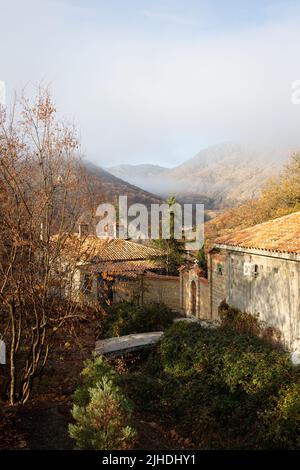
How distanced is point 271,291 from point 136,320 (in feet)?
22.6

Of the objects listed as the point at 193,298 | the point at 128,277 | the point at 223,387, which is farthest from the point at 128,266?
the point at 223,387

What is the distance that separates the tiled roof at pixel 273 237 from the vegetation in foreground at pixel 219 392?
3.25 m

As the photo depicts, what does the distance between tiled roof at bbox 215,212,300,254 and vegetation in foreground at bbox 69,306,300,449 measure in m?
3.25

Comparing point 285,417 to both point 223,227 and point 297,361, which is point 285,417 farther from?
point 223,227

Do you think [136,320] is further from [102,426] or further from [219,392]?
[102,426]

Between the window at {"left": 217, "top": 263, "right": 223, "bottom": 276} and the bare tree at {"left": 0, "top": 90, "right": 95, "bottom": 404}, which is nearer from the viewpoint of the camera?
the bare tree at {"left": 0, "top": 90, "right": 95, "bottom": 404}

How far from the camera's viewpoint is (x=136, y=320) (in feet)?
62.3

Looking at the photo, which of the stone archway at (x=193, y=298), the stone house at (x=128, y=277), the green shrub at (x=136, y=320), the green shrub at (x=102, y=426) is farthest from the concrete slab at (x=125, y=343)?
the green shrub at (x=102, y=426)

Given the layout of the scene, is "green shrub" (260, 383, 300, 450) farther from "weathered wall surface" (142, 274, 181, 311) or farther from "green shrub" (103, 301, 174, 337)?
"weathered wall surface" (142, 274, 181, 311)

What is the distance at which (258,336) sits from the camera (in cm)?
1530

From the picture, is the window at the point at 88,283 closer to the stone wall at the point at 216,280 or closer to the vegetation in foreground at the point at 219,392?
the vegetation in foreground at the point at 219,392

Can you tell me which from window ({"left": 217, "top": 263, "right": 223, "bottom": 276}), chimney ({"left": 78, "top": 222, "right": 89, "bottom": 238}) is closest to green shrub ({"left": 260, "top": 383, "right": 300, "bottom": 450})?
chimney ({"left": 78, "top": 222, "right": 89, "bottom": 238})

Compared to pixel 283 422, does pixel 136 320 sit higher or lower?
higher

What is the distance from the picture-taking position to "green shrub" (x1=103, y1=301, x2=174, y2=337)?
18812 mm
